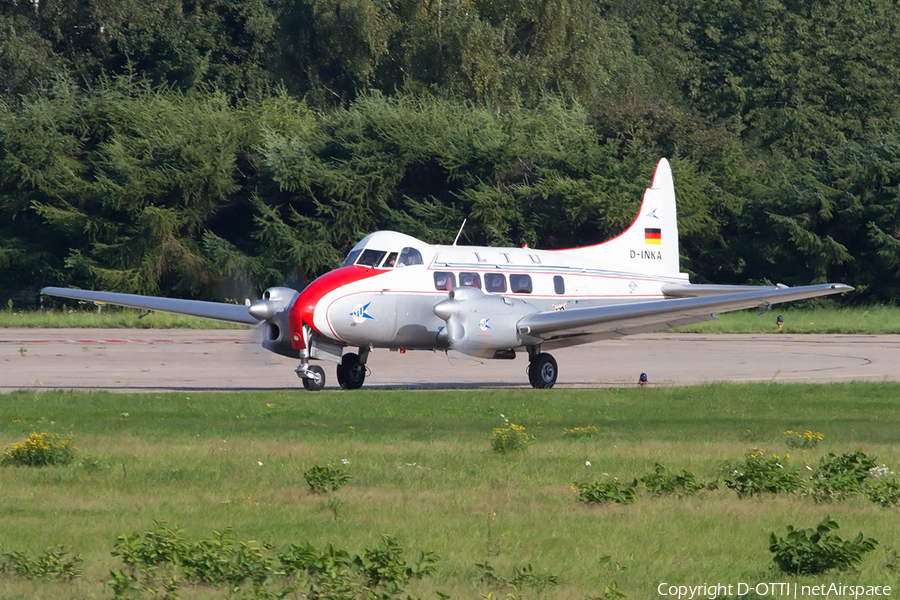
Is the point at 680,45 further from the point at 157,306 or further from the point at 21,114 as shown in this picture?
the point at 157,306

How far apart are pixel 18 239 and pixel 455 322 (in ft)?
107

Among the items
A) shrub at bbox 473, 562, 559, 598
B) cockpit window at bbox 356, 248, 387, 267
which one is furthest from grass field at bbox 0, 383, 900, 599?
cockpit window at bbox 356, 248, 387, 267

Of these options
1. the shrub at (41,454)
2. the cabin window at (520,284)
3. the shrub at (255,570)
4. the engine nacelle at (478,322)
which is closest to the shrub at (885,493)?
the shrub at (255,570)

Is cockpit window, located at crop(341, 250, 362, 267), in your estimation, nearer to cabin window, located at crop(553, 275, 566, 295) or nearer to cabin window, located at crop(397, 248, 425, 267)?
cabin window, located at crop(397, 248, 425, 267)

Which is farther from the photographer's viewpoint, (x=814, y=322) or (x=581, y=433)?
(x=814, y=322)

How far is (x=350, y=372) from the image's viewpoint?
23.0m

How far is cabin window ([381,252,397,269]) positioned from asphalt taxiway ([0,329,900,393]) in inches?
82.8

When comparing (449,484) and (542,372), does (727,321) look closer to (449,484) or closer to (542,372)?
(542,372)

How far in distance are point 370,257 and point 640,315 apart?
5.21 metres

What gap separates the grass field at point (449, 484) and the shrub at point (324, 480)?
0.36ft

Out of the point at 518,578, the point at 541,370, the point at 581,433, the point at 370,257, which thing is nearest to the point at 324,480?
the point at 518,578

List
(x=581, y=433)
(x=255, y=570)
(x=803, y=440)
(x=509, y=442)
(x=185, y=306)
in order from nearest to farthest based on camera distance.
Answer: (x=255, y=570) < (x=509, y=442) < (x=803, y=440) < (x=581, y=433) < (x=185, y=306)

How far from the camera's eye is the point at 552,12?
2267 inches

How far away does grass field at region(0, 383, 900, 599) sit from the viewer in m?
8.63
